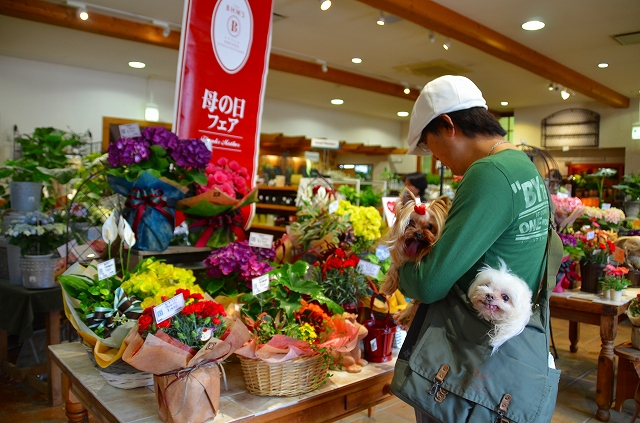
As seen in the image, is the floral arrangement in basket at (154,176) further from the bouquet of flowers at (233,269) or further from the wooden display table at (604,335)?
the wooden display table at (604,335)

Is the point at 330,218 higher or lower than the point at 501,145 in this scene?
lower

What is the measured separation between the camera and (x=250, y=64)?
261 cm

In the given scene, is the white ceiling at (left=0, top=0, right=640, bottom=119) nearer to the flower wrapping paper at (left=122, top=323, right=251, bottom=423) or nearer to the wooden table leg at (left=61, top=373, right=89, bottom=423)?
the wooden table leg at (left=61, top=373, right=89, bottom=423)

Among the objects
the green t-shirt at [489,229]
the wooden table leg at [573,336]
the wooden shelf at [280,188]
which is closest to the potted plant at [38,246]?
the green t-shirt at [489,229]

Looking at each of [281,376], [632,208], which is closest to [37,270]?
[281,376]

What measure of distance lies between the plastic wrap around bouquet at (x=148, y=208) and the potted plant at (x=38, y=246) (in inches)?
43.2

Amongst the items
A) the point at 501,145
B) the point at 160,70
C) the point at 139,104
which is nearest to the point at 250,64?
the point at 501,145

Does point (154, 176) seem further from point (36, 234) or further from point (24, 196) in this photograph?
point (24, 196)

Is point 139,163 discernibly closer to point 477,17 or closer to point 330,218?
point 330,218

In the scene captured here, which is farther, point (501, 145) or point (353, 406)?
point (353, 406)

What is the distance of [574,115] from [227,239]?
9.32m

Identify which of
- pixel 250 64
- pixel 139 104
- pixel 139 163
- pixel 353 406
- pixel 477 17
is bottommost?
pixel 353 406

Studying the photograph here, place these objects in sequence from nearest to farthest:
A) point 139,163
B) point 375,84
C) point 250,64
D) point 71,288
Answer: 1. point 71,288
2. point 139,163
3. point 250,64
4. point 375,84

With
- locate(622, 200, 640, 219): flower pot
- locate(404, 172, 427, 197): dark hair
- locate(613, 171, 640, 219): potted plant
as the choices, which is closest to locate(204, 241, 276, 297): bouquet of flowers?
locate(404, 172, 427, 197): dark hair
